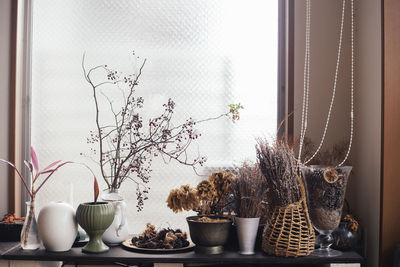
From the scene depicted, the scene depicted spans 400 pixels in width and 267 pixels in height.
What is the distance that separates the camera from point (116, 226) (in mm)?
2158

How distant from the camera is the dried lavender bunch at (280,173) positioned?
1.96m


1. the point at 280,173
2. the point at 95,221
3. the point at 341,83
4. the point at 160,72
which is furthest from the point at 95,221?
the point at 341,83

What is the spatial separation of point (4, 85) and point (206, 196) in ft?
4.28

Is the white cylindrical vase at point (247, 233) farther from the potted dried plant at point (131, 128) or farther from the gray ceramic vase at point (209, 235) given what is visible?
the potted dried plant at point (131, 128)

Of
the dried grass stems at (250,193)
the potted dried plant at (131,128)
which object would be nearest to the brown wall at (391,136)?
the dried grass stems at (250,193)

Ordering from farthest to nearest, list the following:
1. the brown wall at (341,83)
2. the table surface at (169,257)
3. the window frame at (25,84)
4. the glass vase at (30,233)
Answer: the window frame at (25,84) → the brown wall at (341,83) → the glass vase at (30,233) → the table surface at (169,257)

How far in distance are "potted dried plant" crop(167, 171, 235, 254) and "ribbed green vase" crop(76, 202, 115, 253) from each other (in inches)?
11.2

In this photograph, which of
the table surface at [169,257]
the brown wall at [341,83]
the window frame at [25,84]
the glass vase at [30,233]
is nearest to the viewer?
the table surface at [169,257]

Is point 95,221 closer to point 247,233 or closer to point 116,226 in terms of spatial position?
point 116,226

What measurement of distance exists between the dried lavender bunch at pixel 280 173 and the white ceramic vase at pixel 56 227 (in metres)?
0.88

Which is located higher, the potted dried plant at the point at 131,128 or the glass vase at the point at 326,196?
the potted dried plant at the point at 131,128

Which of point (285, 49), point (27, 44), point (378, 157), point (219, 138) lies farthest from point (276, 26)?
point (27, 44)

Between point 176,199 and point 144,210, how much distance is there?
0.57 m

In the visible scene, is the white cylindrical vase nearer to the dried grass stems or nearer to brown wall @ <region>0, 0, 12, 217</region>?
the dried grass stems
